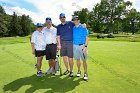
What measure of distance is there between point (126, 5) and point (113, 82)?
82.5 m

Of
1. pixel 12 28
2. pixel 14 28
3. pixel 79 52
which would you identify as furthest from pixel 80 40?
pixel 12 28

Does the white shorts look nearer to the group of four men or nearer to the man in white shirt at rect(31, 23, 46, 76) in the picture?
the group of four men

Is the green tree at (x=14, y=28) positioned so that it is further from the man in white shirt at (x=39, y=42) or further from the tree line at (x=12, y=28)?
the man in white shirt at (x=39, y=42)

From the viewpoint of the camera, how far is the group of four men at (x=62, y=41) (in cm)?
1027

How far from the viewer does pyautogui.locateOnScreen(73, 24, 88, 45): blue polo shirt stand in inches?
400

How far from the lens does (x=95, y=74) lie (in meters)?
11.0

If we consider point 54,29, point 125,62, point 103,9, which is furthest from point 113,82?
point 103,9

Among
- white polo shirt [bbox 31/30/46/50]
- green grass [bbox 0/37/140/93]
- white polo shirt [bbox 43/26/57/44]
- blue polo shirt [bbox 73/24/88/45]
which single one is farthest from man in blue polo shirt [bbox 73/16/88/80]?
white polo shirt [bbox 31/30/46/50]

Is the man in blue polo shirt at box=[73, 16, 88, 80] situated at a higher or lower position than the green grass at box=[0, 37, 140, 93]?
higher

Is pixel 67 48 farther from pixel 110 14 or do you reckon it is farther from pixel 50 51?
pixel 110 14

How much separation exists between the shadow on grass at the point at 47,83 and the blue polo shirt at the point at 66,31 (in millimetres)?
1502

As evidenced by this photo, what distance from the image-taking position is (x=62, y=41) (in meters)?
10.8

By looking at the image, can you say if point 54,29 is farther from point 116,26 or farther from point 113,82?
point 116,26

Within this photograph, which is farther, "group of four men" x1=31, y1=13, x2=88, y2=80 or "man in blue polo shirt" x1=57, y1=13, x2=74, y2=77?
"man in blue polo shirt" x1=57, y1=13, x2=74, y2=77
